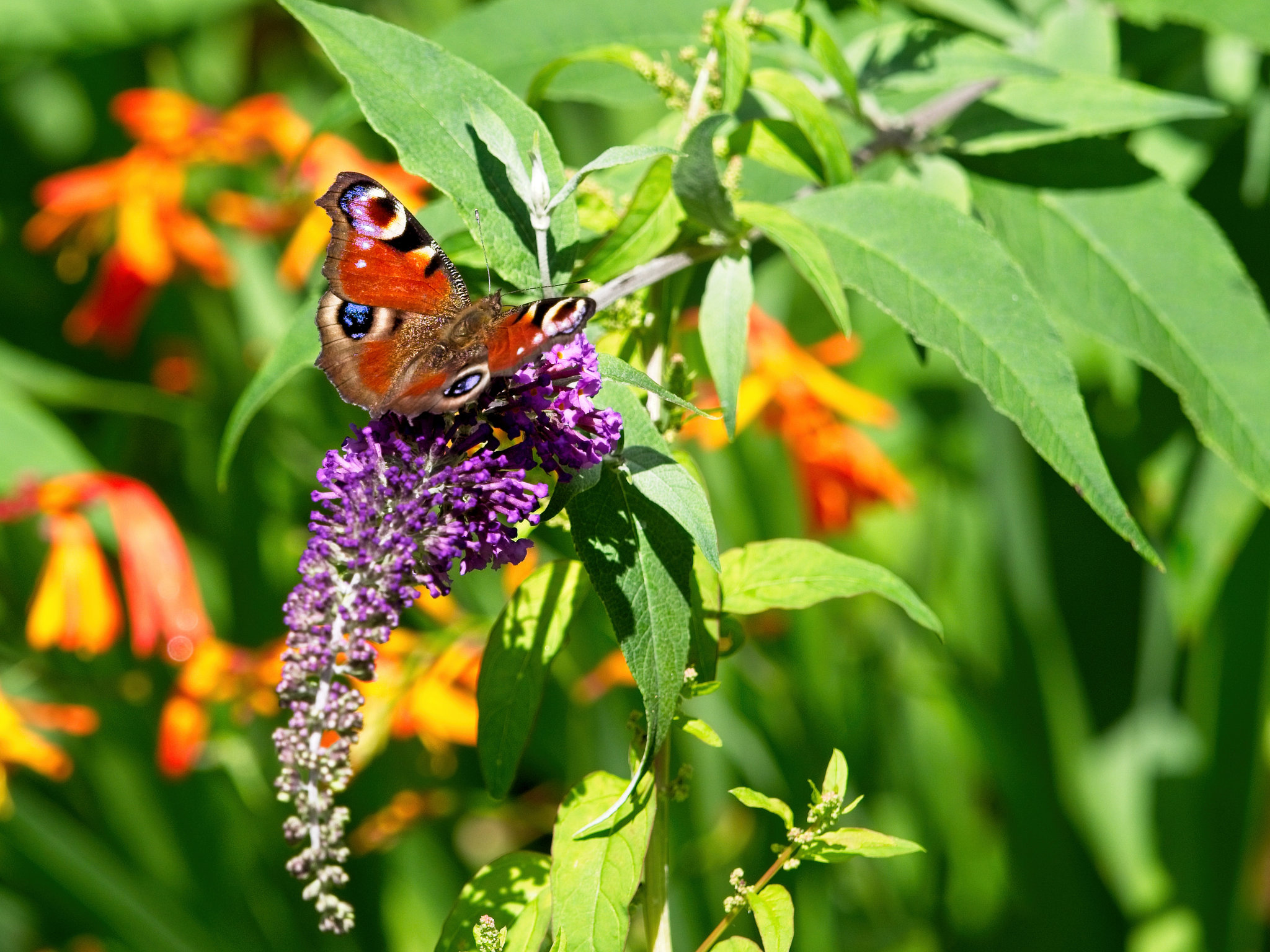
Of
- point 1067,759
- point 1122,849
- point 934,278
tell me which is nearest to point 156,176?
point 934,278

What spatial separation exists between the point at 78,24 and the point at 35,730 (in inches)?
30.2

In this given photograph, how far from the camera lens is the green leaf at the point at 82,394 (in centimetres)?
122

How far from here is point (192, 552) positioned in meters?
1.50

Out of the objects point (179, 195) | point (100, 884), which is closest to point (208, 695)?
point (100, 884)

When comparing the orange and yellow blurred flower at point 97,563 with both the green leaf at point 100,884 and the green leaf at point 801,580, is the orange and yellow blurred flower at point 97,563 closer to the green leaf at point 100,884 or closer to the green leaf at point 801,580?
the green leaf at point 100,884

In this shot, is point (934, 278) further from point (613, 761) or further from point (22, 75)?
point (22, 75)

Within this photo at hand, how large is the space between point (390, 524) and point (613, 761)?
0.71 m

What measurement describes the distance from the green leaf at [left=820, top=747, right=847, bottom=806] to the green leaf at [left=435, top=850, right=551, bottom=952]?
130 millimetres

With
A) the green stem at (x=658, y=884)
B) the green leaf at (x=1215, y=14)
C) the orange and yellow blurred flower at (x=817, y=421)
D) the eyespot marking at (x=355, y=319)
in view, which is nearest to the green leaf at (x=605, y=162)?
the eyespot marking at (x=355, y=319)

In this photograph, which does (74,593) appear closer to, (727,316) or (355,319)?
(355,319)

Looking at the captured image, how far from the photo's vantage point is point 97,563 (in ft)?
3.55

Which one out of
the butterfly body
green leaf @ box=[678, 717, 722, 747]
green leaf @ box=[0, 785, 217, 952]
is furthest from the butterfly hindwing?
green leaf @ box=[0, 785, 217, 952]

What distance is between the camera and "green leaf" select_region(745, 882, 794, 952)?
17.6 inches

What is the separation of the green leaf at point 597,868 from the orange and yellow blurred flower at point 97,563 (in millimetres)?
727
